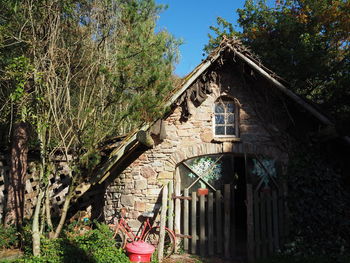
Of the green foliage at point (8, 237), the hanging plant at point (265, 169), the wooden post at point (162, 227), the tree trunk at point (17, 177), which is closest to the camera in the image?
the wooden post at point (162, 227)

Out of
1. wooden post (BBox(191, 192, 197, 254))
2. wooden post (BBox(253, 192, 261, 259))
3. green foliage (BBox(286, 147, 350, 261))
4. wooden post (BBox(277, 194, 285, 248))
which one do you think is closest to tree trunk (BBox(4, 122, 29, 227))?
wooden post (BBox(191, 192, 197, 254))

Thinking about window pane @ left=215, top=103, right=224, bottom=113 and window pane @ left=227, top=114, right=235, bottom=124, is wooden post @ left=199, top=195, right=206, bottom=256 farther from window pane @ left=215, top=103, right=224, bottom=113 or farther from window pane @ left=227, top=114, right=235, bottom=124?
window pane @ left=215, top=103, right=224, bottom=113

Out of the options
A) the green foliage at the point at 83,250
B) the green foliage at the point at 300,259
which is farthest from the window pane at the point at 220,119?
the green foliage at the point at 83,250

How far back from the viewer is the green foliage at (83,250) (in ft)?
17.1

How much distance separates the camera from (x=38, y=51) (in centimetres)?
520

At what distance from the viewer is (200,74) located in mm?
6395

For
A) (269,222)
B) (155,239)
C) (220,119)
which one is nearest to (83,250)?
(155,239)

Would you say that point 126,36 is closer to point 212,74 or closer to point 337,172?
point 212,74

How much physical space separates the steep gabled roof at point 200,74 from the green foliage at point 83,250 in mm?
1162

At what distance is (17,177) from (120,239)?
3.18 metres

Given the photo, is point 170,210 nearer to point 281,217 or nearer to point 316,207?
point 281,217

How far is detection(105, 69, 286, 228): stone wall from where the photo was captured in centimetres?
640

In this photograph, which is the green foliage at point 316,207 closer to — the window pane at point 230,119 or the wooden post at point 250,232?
the wooden post at point 250,232

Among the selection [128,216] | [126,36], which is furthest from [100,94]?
[128,216]
